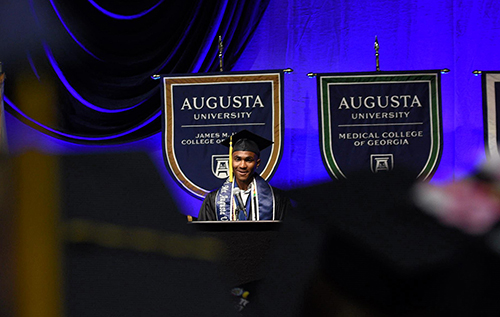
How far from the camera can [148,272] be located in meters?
0.22

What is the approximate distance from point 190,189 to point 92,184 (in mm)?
4182

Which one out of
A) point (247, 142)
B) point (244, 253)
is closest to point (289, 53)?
point (247, 142)

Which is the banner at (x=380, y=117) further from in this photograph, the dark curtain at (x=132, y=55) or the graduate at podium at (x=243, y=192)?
the dark curtain at (x=132, y=55)

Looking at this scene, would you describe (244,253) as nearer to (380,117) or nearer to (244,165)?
(244,165)

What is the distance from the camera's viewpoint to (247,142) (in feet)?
13.0

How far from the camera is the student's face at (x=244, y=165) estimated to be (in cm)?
393

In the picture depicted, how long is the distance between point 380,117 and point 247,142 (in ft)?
3.58

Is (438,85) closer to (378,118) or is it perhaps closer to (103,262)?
(378,118)

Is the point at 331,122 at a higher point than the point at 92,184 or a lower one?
higher

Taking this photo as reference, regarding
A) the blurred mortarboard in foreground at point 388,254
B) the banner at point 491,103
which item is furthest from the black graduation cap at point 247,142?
the blurred mortarboard in foreground at point 388,254

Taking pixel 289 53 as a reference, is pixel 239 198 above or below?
below

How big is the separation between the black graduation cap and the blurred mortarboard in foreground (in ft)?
12.1

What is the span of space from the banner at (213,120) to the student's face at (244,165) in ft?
1.11

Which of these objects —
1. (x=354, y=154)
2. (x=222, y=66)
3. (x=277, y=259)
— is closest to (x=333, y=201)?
(x=277, y=259)
